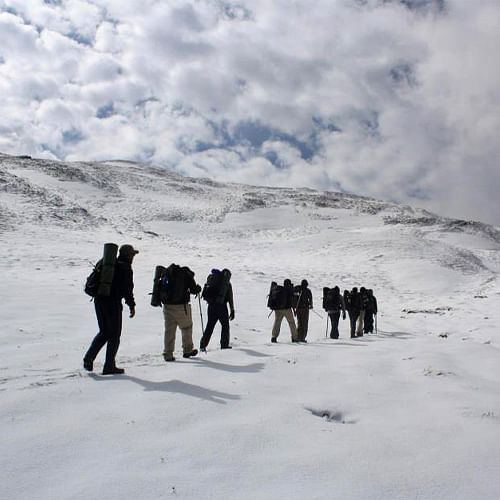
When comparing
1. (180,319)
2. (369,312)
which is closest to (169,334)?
(180,319)

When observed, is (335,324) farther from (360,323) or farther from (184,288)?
(184,288)

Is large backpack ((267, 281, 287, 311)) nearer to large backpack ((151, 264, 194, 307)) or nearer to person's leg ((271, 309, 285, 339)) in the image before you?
person's leg ((271, 309, 285, 339))

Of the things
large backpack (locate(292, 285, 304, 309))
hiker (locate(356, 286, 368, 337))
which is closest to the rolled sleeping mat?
large backpack (locate(292, 285, 304, 309))

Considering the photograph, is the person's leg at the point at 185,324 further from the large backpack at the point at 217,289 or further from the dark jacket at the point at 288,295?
the dark jacket at the point at 288,295

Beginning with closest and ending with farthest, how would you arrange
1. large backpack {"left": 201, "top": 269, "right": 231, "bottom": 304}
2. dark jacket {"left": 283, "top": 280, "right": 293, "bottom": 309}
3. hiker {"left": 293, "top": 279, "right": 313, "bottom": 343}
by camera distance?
large backpack {"left": 201, "top": 269, "right": 231, "bottom": 304}, dark jacket {"left": 283, "top": 280, "right": 293, "bottom": 309}, hiker {"left": 293, "top": 279, "right": 313, "bottom": 343}

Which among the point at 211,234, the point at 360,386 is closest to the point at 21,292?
the point at 360,386

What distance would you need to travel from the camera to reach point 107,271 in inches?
238

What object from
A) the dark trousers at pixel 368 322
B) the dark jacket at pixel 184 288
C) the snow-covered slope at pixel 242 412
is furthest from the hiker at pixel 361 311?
the dark jacket at pixel 184 288

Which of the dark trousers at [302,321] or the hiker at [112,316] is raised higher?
the hiker at [112,316]

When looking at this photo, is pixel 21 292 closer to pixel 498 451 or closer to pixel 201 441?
pixel 201 441

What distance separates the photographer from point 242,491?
286 cm

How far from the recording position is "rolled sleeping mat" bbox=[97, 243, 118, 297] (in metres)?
6.00

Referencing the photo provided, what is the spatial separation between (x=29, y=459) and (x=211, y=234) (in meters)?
52.6

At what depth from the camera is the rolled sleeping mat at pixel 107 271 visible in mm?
6000
